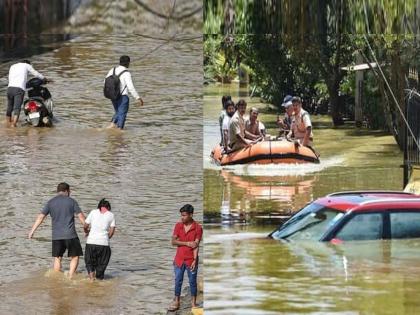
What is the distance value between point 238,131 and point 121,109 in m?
1.88

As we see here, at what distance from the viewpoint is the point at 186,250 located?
8.76 metres

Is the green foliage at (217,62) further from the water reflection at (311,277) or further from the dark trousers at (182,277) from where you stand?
the dark trousers at (182,277)

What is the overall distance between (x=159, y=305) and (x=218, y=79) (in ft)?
4.84

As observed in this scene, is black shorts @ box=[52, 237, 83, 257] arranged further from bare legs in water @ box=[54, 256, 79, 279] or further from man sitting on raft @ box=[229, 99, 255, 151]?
man sitting on raft @ box=[229, 99, 255, 151]

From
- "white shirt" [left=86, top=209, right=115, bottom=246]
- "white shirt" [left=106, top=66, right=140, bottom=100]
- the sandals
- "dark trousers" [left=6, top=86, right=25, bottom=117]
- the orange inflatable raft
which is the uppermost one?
"white shirt" [left=106, top=66, right=140, bottom=100]

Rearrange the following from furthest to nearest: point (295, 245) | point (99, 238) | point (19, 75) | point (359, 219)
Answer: point (19, 75)
point (99, 238)
point (295, 245)
point (359, 219)

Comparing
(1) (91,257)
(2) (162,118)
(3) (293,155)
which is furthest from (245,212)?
(2) (162,118)

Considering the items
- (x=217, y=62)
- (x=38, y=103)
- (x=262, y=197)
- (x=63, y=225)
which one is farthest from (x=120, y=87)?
(x=262, y=197)

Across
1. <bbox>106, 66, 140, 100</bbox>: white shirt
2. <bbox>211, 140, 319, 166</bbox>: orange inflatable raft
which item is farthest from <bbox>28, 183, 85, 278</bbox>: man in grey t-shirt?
<bbox>106, 66, 140, 100</bbox>: white shirt

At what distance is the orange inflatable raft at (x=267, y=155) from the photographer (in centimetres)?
907

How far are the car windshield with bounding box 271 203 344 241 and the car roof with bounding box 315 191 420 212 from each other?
0.04m

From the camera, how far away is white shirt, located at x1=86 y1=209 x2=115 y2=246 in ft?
30.0

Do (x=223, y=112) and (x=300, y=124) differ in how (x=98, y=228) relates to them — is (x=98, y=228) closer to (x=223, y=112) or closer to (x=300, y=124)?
(x=223, y=112)

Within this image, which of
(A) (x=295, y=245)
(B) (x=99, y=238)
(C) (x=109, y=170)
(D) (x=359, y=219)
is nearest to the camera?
(D) (x=359, y=219)
